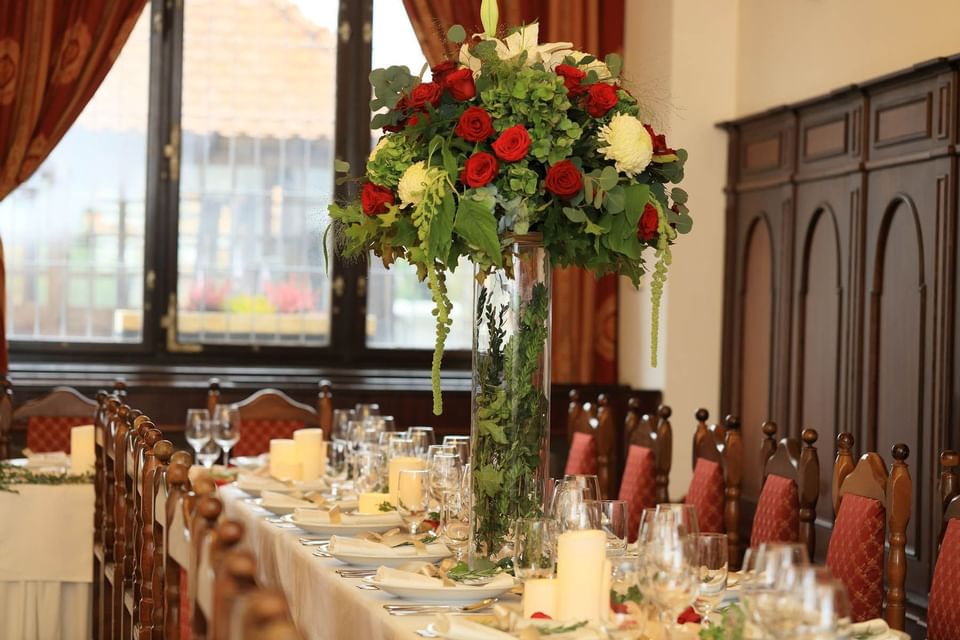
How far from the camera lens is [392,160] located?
2.66m

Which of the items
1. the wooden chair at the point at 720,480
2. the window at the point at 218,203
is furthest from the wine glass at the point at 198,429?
the window at the point at 218,203

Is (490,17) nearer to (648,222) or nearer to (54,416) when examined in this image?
(648,222)

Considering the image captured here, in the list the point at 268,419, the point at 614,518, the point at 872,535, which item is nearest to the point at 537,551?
the point at 614,518

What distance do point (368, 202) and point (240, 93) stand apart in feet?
14.5

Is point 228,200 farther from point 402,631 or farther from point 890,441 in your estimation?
point 402,631

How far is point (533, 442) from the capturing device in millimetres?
2617

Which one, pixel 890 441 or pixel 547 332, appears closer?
pixel 547 332

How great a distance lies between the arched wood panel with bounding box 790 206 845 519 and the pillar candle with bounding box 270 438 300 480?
238cm

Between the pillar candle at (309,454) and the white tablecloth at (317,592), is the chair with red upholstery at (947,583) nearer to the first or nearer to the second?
the white tablecloth at (317,592)

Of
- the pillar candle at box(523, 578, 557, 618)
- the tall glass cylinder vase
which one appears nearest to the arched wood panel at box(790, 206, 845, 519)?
the tall glass cylinder vase

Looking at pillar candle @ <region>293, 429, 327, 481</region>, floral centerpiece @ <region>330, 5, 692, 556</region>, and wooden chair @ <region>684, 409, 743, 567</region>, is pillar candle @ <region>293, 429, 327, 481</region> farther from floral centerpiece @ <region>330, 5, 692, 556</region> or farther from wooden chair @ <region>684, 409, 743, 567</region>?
floral centerpiece @ <region>330, 5, 692, 556</region>

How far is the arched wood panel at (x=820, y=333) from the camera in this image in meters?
5.56

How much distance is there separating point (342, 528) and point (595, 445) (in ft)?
5.80

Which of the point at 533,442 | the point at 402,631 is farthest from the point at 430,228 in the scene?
the point at 402,631
